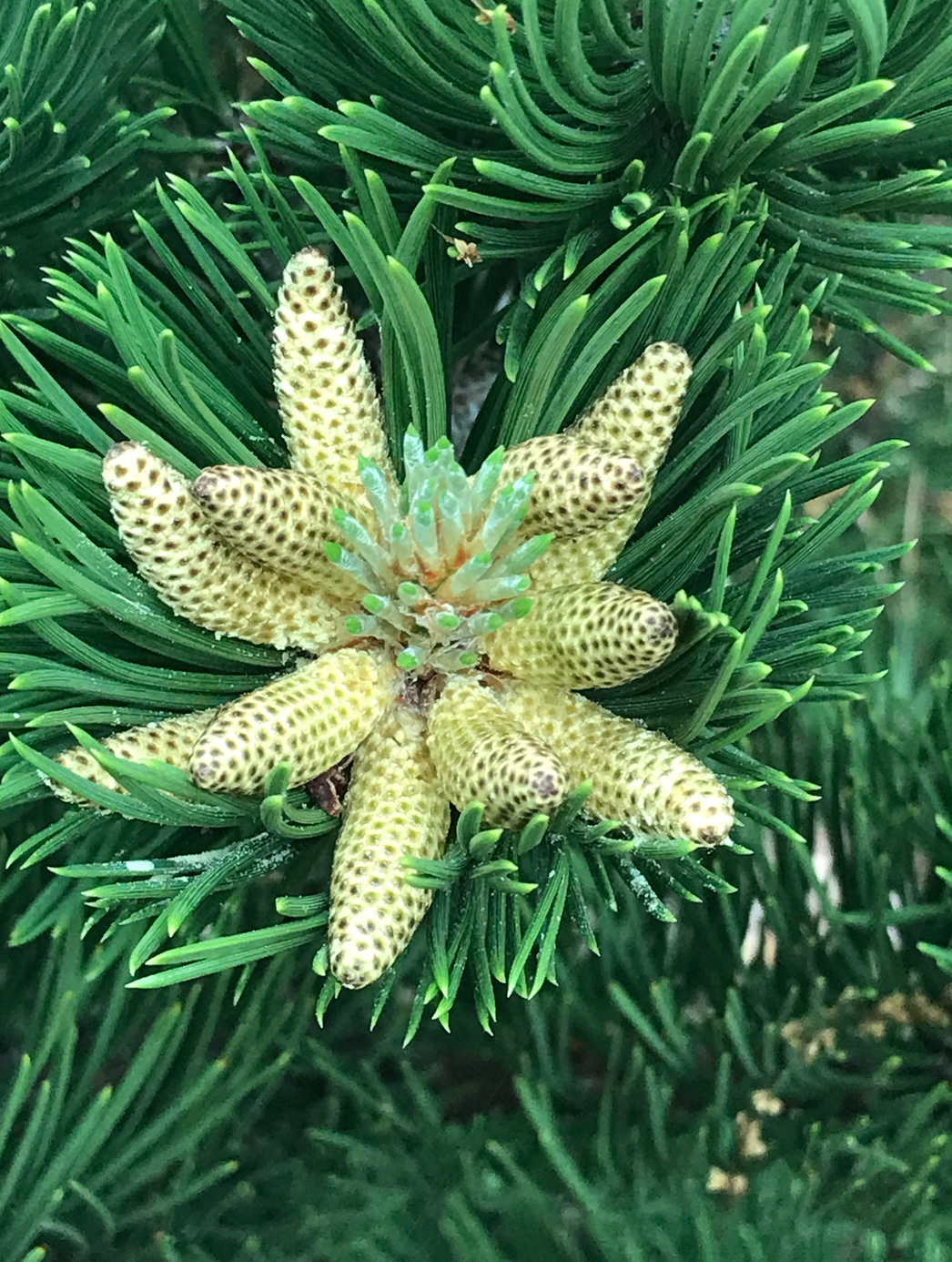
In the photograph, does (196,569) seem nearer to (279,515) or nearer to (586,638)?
(279,515)

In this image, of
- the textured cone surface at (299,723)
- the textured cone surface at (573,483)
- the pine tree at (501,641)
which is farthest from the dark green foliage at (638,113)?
the textured cone surface at (299,723)

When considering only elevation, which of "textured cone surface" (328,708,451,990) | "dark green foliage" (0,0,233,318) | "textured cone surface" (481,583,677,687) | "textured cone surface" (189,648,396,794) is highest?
"dark green foliage" (0,0,233,318)

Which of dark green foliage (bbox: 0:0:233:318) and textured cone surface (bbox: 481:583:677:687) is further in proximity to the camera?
dark green foliage (bbox: 0:0:233:318)

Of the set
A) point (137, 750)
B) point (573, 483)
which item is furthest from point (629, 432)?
point (137, 750)

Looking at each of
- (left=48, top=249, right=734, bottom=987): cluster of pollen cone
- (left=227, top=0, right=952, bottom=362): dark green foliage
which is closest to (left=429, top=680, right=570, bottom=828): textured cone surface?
(left=48, top=249, right=734, bottom=987): cluster of pollen cone

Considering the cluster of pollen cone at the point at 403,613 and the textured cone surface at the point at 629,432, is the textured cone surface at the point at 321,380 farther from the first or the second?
the textured cone surface at the point at 629,432

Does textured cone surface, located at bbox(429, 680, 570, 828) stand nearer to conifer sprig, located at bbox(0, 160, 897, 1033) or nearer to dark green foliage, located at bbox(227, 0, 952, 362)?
conifer sprig, located at bbox(0, 160, 897, 1033)
